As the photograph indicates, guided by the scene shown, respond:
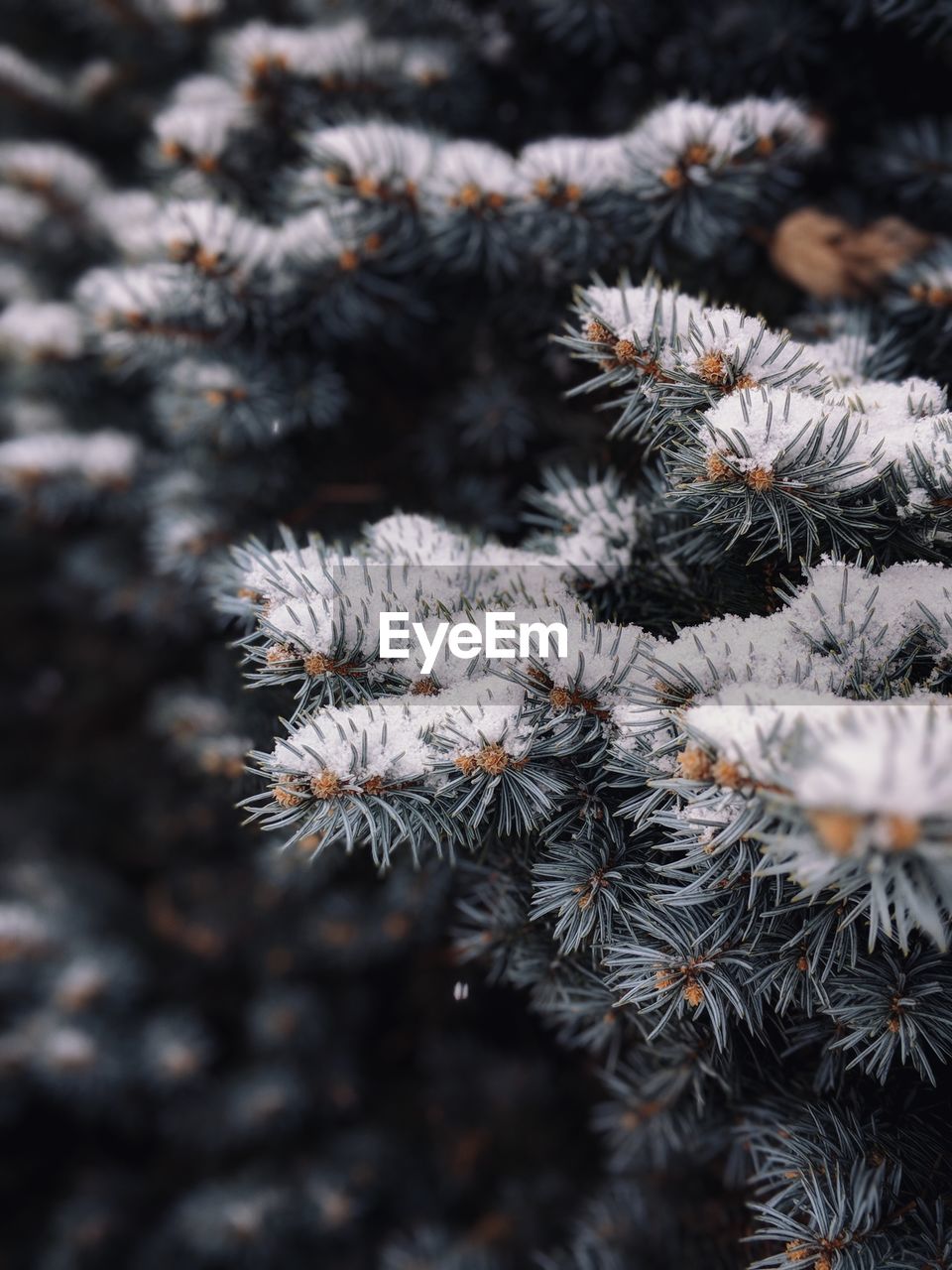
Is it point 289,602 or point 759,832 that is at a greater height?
point 289,602

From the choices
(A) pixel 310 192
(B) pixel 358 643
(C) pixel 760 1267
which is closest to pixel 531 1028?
(C) pixel 760 1267

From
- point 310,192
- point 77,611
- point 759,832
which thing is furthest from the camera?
point 77,611

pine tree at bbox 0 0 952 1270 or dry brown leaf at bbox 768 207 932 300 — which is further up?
dry brown leaf at bbox 768 207 932 300

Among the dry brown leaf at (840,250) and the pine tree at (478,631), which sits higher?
the dry brown leaf at (840,250)

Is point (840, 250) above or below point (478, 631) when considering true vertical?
above

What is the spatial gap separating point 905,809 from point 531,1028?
112 centimetres

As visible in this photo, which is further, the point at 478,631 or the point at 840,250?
the point at 840,250

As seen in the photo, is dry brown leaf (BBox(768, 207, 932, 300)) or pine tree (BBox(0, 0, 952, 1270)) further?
dry brown leaf (BBox(768, 207, 932, 300))


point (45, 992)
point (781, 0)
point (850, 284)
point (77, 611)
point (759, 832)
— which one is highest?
point (781, 0)

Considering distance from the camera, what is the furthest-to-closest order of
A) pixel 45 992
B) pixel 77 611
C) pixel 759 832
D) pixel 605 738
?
pixel 77 611 < pixel 45 992 < pixel 605 738 < pixel 759 832

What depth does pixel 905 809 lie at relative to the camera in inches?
14.0

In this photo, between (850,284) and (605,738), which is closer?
(605,738)

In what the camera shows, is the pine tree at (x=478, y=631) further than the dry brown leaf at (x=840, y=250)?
No

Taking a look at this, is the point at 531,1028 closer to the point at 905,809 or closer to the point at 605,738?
the point at 605,738
